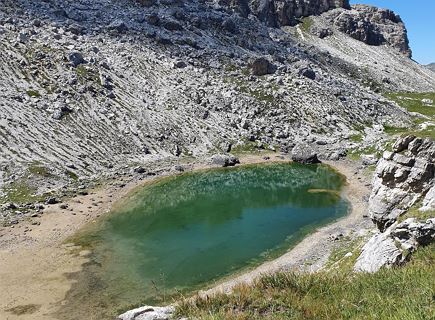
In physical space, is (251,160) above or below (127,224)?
above

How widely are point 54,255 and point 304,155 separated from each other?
56026 mm

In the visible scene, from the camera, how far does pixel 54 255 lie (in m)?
46.3

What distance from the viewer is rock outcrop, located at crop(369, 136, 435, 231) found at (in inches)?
1226

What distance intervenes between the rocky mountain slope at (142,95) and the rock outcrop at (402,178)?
154 feet

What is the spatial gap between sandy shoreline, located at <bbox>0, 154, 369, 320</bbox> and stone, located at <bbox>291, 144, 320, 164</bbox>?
21.4 metres

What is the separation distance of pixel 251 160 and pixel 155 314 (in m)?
76.0

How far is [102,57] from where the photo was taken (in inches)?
4237

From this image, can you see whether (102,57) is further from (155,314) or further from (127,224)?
(155,314)

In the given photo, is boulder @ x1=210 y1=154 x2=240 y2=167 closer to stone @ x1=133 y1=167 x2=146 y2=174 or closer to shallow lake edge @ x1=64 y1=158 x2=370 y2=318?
shallow lake edge @ x1=64 y1=158 x2=370 y2=318

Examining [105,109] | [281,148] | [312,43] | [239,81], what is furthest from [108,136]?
[312,43]

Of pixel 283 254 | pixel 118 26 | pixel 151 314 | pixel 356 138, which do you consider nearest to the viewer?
pixel 151 314

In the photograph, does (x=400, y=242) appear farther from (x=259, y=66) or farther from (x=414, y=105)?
(x=414, y=105)

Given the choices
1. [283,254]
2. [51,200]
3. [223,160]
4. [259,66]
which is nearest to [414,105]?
[259,66]

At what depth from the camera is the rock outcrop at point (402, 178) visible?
31.1 meters
